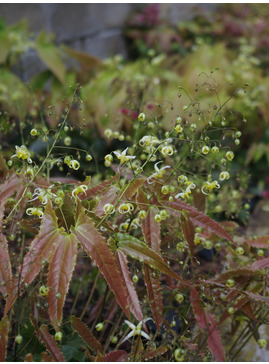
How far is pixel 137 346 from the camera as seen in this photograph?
41.4 inches

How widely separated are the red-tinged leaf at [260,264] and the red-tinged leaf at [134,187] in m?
0.41

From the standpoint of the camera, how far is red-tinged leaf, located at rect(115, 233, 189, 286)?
0.97 m

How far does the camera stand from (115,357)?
1.01m

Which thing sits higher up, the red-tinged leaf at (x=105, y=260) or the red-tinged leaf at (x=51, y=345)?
the red-tinged leaf at (x=105, y=260)

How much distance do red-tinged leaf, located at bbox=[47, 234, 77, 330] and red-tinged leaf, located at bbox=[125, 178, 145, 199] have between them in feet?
0.57

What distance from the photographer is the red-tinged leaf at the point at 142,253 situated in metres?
0.97

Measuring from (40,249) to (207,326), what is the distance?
435 millimetres

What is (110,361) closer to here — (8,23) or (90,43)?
(8,23)

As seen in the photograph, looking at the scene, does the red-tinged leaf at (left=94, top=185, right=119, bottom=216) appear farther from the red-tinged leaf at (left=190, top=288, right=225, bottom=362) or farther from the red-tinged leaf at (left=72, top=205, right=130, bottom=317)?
the red-tinged leaf at (left=190, top=288, right=225, bottom=362)

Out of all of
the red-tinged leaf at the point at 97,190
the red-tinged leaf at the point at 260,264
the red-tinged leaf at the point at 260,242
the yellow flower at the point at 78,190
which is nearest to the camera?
the yellow flower at the point at 78,190

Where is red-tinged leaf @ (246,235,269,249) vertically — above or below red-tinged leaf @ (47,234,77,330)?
below

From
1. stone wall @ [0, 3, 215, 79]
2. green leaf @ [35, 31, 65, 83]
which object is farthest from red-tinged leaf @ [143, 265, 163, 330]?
stone wall @ [0, 3, 215, 79]

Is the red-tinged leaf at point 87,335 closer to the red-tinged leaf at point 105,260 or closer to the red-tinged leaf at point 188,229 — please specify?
the red-tinged leaf at point 105,260

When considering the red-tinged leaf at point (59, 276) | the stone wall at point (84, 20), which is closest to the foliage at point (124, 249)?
the red-tinged leaf at point (59, 276)
